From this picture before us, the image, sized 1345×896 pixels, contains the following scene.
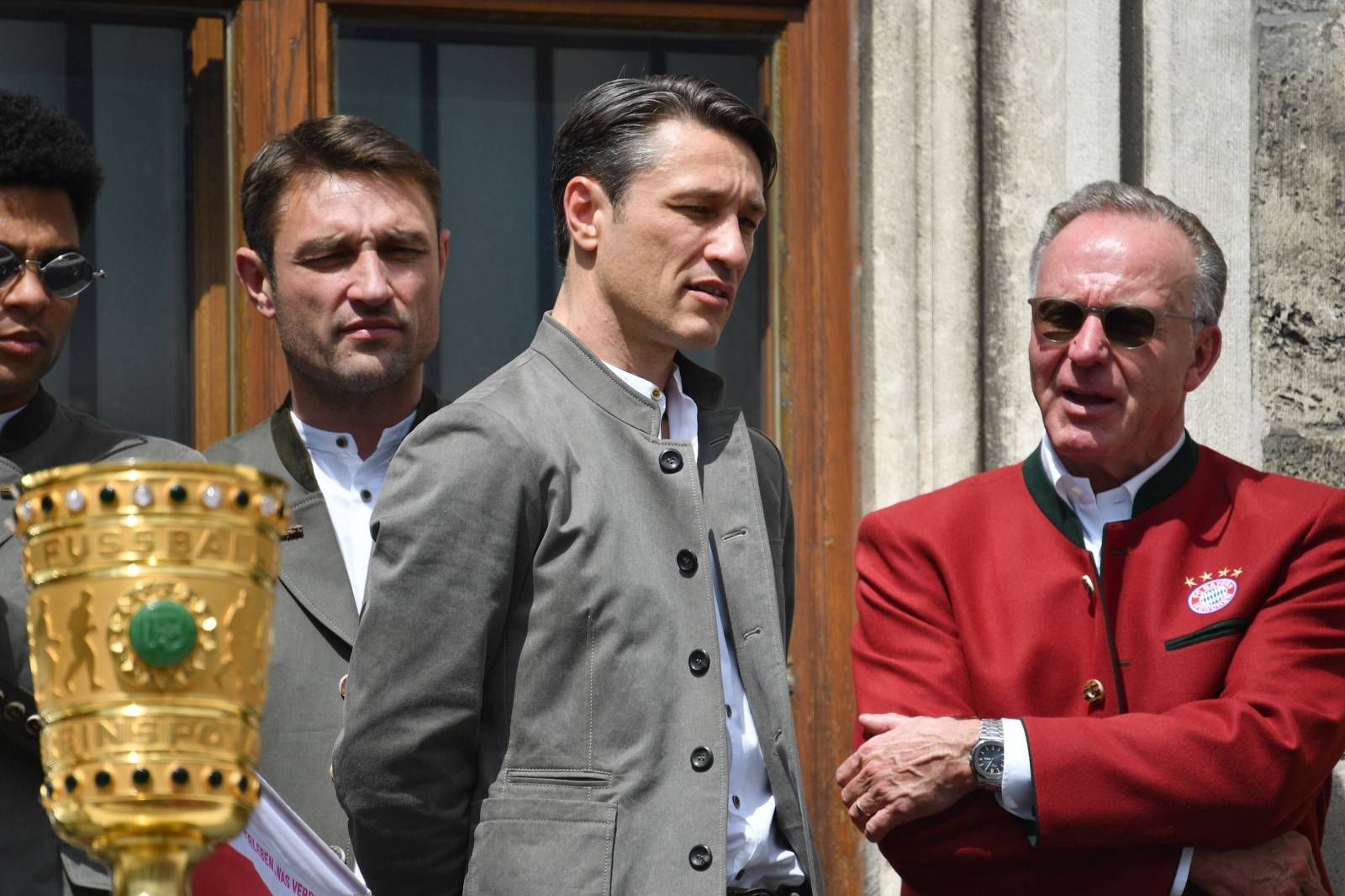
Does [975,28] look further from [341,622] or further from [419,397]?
[341,622]

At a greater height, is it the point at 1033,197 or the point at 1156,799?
the point at 1033,197

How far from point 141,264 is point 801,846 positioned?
215 cm

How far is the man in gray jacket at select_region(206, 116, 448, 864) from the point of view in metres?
3.55

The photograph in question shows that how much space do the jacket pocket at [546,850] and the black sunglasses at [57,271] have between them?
1136mm

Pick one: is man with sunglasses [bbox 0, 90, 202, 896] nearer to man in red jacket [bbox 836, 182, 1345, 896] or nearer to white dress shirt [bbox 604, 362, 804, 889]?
white dress shirt [bbox 604, 362, 804, 889]

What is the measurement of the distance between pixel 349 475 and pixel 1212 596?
1.49 m

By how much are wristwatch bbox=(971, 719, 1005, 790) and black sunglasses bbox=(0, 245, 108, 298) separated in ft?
5.11

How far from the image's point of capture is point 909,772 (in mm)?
3055

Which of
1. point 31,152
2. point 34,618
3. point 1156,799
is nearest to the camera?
point 34,618

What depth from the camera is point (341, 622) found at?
3357mm

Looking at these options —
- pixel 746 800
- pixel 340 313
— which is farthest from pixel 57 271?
pixel 746 800

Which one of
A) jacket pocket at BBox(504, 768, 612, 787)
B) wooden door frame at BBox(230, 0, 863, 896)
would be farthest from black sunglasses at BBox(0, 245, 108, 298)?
jacket pocket at BBox(504, 768, 612, 787)

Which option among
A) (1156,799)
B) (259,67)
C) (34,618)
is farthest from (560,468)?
(259,67)

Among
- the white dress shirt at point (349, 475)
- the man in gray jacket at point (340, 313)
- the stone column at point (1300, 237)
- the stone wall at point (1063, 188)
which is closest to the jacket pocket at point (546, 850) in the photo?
the man in gray jacket at point (340, 313)
